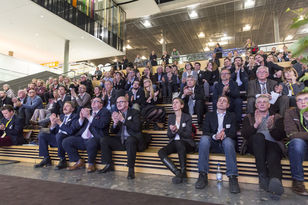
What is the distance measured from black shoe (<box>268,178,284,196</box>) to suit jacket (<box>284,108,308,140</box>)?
0.60 m

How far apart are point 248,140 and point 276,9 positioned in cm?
1298

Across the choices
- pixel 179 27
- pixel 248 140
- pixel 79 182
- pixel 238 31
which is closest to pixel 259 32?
pixel 238 31

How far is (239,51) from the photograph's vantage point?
930 cm

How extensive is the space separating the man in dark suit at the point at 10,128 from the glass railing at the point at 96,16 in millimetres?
5992

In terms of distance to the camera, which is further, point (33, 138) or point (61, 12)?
point (61, 12)

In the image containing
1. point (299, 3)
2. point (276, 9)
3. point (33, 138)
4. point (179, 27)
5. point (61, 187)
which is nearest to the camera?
point (61, 187)

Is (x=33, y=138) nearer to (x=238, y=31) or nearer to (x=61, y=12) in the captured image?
(x=61, y=12)

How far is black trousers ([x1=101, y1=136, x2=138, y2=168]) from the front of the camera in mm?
2939

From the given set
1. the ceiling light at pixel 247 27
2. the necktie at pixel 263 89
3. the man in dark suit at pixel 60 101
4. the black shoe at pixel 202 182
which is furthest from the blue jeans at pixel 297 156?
the ceiling light at pixel 247 27

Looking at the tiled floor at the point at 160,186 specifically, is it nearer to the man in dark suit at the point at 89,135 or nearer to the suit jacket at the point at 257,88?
the man in dark suit at the point at 89,135

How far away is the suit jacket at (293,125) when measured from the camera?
7.63ft

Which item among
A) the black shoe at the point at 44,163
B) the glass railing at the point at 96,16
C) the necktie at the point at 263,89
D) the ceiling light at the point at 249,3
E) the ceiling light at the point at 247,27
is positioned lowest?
the black shoe at the point at 44,163

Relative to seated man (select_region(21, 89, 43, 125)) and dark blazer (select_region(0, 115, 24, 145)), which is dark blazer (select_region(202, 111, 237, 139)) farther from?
seated man (select_region(21, 89, 43, 125))

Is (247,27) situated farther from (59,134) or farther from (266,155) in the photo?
(59,134)
